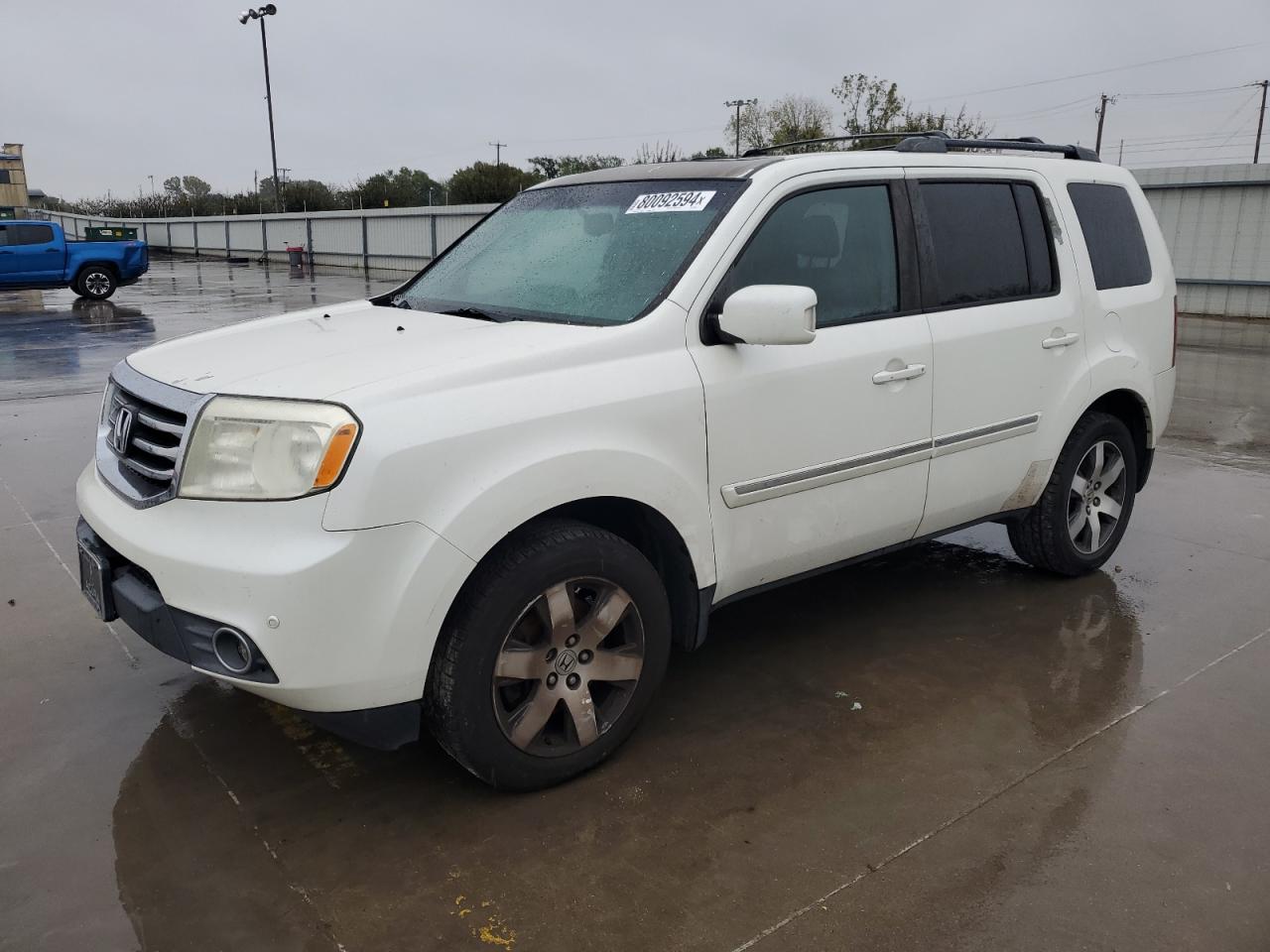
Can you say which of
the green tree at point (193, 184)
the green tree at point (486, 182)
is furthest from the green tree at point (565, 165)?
the green tree at point (193, 184)

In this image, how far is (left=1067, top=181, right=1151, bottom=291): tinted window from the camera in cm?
461

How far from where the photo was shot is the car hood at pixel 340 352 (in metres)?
2.85

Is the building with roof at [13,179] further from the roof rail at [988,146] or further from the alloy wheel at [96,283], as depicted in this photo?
the roof rail at [988,146]

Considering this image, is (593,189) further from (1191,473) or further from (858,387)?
(1191,473)

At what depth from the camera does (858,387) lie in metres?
3.62

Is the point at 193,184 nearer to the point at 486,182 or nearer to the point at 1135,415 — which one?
the point at 486,182

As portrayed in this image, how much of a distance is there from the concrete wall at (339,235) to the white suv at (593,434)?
62.6 feet

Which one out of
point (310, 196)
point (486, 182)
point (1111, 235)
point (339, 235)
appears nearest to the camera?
point (1111, 235)

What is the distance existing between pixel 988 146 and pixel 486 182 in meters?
37.1

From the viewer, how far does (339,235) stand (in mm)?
33094

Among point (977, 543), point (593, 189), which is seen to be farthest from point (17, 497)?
point (977, 543)

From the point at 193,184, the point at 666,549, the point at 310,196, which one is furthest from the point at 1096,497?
the point at 193,184

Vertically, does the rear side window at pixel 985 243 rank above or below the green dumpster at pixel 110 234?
above

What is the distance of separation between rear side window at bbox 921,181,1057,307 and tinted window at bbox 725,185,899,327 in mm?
241
